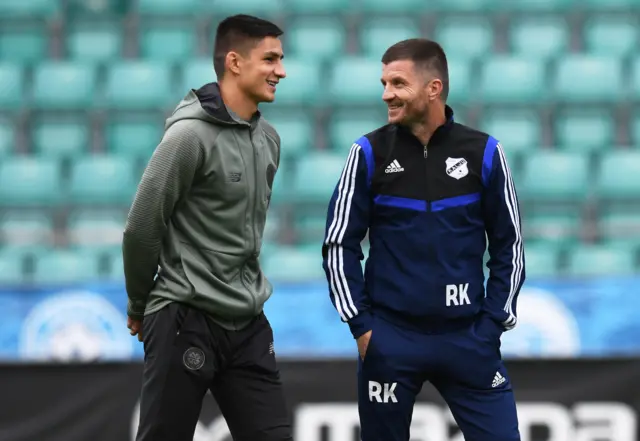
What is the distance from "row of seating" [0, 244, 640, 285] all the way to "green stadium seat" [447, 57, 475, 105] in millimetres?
1588

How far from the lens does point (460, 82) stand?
9.16 metres

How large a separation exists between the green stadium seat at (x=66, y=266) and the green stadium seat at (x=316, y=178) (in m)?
1.60

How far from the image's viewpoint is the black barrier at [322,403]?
533 cm

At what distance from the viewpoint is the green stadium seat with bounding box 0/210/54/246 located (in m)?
8.33


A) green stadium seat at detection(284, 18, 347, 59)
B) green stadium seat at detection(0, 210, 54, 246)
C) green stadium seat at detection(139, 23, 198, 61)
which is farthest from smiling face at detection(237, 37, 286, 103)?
green stadium seat at detection(139, 23, 198, 61)

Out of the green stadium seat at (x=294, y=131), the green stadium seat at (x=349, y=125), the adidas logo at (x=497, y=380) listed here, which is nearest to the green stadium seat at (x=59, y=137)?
the green stadium seat at (x=294, y=131)

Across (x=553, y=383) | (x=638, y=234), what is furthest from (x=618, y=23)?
(x=553, y=383)

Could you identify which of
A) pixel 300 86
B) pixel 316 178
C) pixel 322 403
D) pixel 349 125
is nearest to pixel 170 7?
pixel 300 86

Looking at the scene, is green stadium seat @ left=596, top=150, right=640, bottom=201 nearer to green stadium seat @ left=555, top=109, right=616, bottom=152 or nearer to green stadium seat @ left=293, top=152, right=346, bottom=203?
green stadium seat @ left=555, top=109, right=616, bottom=152

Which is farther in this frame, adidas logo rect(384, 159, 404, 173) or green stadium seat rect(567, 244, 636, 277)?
green stadium seat rect(567, 244, 636, 277)

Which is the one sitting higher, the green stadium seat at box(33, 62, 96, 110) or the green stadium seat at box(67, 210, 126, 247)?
the green stadium seat at box(33, 62, 96, 110)

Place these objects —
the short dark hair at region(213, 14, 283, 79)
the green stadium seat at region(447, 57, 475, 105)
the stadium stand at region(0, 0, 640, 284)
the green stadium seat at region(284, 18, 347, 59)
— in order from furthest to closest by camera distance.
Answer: the green stadium seat at region(284, 18, 347, 59)
the green stadium seat at region(447, 57, 475, 105)
the stadium stand at region(0, 0, 640, 284)
the short dark hair at region(213, 14, 283, 79)

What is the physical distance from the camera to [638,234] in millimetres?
8320

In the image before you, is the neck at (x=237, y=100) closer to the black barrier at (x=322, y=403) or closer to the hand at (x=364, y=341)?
the hand at (x=364, y=341)
